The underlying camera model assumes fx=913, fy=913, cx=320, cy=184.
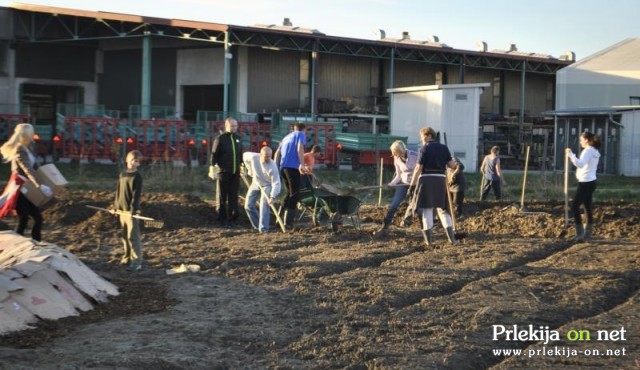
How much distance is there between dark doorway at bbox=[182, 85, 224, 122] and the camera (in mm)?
40875

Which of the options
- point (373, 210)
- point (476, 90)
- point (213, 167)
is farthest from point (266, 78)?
point (213, 167)

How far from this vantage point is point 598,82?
46.6 meters

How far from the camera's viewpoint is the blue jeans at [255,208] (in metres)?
14.6

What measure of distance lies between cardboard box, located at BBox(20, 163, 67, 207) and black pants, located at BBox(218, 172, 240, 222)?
3.89m

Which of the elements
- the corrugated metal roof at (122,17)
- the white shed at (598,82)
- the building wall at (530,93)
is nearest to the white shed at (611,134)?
the white shed at (598,82)

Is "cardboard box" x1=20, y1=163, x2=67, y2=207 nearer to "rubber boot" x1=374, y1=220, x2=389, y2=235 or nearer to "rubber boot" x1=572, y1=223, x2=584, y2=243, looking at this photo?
"rubber boot" x1=374, y1=220, x2=389, y2=235

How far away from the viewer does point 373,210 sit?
59.4 ft

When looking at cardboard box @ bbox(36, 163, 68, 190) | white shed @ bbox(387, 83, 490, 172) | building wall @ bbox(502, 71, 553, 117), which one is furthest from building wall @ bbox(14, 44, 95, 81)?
cardboard box @ bbox(36, 163, 68, 190)

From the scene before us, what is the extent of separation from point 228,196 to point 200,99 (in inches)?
1028

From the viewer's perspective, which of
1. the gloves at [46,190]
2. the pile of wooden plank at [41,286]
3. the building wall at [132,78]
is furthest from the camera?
the building wall at [132,78]

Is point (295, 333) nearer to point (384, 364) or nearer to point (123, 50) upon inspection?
point (384, 364)

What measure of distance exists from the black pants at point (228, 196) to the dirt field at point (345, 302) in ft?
2.30

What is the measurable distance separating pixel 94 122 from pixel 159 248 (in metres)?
18.0

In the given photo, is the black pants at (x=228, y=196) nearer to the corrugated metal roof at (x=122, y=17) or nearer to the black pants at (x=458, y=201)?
the black pants at (x=458, y=201)
